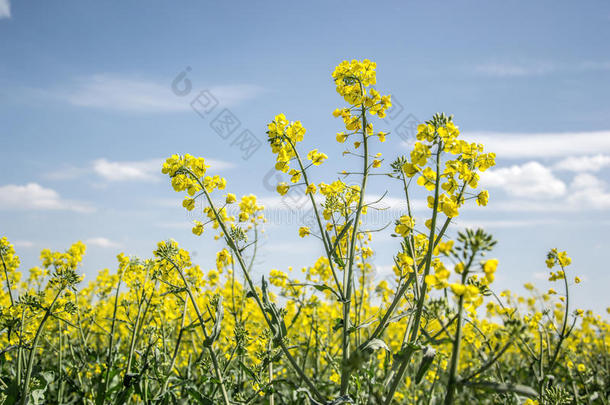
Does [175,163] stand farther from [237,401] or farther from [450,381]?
[450,381]

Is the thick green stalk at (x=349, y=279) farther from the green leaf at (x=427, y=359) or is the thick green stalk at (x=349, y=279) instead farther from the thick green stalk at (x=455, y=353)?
the thick green stalk at (x=455, y=353)

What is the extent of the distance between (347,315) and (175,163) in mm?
1549

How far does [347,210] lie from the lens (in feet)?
10.0

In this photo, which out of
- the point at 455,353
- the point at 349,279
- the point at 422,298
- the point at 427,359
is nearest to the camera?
the point at 455,353

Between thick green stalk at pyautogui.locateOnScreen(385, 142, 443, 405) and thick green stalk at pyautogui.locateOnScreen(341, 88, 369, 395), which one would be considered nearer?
thick green stalk at pyautogui.locateOnScreen(385, 142, 443, 405)

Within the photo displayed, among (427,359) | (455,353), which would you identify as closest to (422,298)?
(427,359)

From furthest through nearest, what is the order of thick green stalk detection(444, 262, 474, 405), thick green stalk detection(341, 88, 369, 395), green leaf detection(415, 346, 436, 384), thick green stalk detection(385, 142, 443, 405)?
thick green stalk detection(341, 88, 369, 395)
thick green stalk detection(385, 142, 443, 405)
green leaf detection(415, 346, 436, 384)
thick green stalk detection(444, 262, 474, 405)

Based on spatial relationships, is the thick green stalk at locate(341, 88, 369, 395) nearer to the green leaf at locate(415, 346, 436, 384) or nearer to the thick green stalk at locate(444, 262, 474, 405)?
the green leaf at locate(415, 346, 436, 384)

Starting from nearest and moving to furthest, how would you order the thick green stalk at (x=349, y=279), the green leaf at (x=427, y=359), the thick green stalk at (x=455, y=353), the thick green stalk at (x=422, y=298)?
the thick green stalk at (x=455, y=353) → the green leaf at (x=427, y=359) → the thick green stalk at (x=422, y=298) → the thick green stalk at (x=349, y=279)

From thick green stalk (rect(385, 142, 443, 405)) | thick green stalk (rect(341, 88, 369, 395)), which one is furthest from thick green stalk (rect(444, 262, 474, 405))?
thick green stalk (rect(341, 88, 369, 395))

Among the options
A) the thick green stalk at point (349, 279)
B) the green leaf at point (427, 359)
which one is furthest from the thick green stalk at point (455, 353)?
the thick green stalk at point (349, 279)

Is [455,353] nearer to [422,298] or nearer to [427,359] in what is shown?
[427,359]

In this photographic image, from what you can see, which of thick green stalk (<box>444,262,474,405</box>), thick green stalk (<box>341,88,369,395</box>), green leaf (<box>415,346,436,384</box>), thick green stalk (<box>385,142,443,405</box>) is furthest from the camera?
thick green stalk (<box>341,88,369,395</box>)

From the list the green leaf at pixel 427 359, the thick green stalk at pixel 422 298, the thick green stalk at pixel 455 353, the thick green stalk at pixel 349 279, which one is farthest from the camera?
the thick green stalk at pixel 349 279
